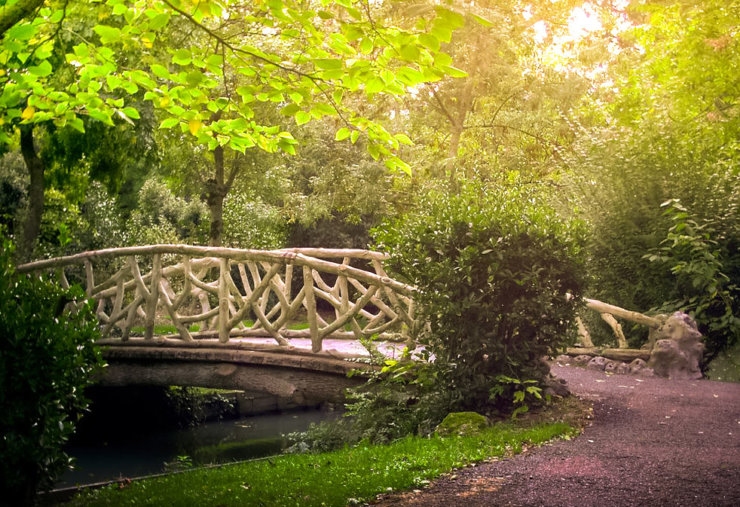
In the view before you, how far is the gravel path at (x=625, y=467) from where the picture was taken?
5008 mm

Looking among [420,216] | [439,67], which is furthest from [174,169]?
[439,67]

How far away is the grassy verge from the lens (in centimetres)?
542

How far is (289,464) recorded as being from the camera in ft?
22.1

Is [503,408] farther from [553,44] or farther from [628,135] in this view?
[553,44]

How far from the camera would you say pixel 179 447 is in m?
13.7

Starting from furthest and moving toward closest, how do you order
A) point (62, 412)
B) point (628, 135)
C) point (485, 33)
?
point (485, 33), point (628, 135), point (62, 412)

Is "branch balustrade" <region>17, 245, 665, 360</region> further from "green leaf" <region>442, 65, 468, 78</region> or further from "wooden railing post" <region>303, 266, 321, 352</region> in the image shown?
"green leaf" <region>442, 65, 468, 78</region>

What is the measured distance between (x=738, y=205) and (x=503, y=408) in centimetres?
644

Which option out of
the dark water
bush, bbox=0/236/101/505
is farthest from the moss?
the dark water

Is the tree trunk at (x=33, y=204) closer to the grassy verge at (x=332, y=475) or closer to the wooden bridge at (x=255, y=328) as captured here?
the wooden bridge at (x=255, y=328)

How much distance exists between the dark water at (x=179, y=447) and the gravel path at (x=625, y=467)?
18.6 feet

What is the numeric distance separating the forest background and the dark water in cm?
505

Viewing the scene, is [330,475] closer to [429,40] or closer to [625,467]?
[625,467]

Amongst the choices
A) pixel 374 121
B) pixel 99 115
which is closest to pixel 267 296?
pixel 374 121
